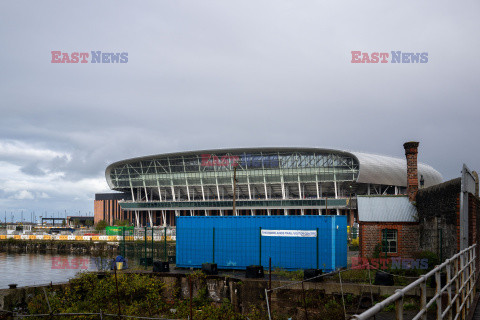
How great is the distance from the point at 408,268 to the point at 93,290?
1484cm

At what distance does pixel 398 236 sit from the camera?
81.7 ft

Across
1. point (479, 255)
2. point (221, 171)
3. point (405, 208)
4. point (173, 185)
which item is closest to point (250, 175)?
point (221, 171)

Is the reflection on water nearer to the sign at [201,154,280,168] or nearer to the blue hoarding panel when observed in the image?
the blue hoarding panel

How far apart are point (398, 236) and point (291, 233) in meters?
7.20

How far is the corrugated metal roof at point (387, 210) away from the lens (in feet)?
82.4

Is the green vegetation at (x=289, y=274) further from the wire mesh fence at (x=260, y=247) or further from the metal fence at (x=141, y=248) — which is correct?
the metal fence at (x=141, y=248)

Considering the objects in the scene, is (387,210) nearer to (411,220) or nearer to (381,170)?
(411,220)

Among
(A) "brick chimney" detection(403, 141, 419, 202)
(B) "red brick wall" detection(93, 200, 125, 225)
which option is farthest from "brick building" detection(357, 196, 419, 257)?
(B) "red brick wall" detection(93, 200, 125, 225)

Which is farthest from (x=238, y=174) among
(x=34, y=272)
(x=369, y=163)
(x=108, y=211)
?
(x=34, y=272)

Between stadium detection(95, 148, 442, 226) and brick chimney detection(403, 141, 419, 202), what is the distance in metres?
63.5

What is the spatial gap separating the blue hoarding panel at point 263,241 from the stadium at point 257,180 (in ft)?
223

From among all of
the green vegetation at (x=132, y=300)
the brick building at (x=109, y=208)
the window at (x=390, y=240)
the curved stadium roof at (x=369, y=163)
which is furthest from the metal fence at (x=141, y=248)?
the brick building at (x=109, y=208)

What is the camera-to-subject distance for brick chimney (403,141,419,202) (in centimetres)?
2680

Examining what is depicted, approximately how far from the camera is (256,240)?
22.3m
